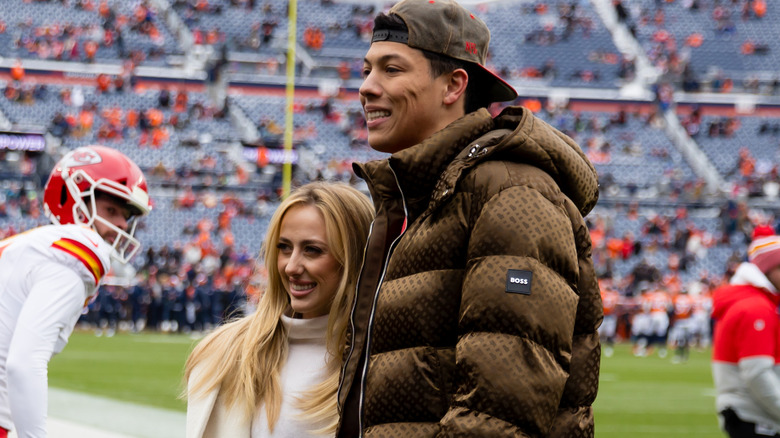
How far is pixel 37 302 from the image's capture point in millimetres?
2916

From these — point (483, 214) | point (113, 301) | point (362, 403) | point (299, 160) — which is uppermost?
point (483, 214)

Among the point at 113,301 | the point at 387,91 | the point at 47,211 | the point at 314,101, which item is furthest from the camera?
the point at 314,101

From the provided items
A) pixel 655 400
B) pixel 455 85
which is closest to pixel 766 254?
pixel 455 85

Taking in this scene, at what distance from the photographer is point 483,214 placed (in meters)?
2.01

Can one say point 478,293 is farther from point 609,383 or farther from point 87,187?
point 609,383

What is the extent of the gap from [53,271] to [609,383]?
40.7 ft

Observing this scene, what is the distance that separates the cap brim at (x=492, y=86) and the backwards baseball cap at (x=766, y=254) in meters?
2.49

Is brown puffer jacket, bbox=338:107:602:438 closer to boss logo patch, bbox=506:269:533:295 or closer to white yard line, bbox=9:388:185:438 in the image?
boss logo patch, bbox=506:269:533:295

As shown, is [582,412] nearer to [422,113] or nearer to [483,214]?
[483,214]

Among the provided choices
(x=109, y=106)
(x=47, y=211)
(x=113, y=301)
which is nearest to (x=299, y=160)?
(x=109, y=106)

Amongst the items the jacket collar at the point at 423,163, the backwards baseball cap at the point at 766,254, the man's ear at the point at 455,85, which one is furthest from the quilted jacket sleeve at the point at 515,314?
the backwards baseball cap at the point at 766,254

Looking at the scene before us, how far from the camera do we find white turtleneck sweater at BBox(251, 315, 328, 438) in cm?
272

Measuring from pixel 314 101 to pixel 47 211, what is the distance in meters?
29.1

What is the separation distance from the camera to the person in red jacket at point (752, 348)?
443 centimetres
